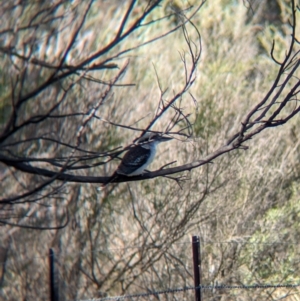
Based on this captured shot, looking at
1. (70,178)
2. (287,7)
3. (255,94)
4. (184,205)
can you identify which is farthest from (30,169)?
(287,7)

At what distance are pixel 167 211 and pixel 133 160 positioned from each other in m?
2.42

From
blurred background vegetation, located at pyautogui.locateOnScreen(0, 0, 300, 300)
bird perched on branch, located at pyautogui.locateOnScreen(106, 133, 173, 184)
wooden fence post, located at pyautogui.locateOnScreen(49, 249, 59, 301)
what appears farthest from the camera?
blurred background vegetation, located at pyautogui.locateOnScreen(0, 0, 300, 300)

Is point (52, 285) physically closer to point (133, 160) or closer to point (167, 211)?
point (133, 160)

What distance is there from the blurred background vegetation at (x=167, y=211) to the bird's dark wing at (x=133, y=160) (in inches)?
73.7

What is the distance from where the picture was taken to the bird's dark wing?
643 cm

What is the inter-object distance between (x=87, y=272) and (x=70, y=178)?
4.82 meters

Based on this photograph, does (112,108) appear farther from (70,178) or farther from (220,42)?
(70,178)

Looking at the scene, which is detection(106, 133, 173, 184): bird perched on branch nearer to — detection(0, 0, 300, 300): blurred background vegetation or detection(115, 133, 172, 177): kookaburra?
detection(115, 133, 172, 177): kookaburra

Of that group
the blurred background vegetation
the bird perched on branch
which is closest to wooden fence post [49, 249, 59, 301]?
the bird perched on branch

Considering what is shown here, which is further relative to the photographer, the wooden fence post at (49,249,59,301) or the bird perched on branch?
the bird perched on branch

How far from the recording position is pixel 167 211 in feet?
29.6

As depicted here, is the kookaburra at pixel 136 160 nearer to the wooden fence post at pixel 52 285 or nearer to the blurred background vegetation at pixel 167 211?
the wooden fence post at pixel 52 285

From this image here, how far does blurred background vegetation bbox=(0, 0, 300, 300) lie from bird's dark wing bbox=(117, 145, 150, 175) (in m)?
1.87

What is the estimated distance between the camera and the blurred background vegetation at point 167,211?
29.4ft
